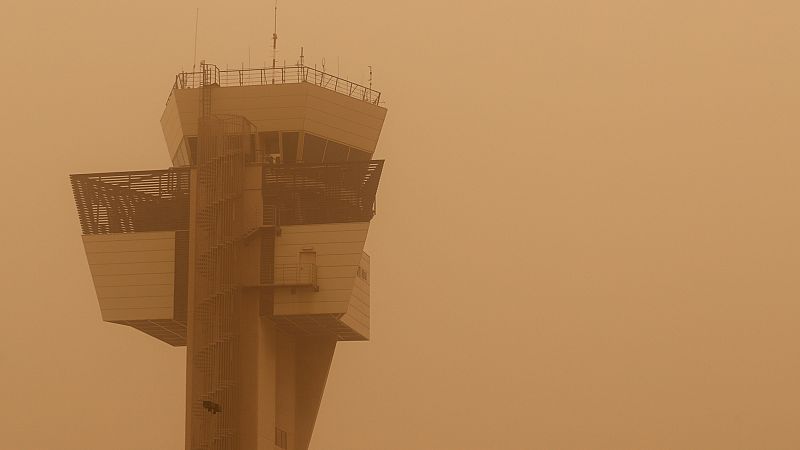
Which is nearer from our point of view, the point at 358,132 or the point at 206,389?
the point at 206,389

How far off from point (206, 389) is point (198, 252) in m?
6.25

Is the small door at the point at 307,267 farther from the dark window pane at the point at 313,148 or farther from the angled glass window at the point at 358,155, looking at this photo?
the angled glass window at the point at 358,155

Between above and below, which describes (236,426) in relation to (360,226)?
below

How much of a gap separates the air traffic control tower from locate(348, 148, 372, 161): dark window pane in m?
1.01

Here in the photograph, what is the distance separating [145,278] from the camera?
70688 millimetres

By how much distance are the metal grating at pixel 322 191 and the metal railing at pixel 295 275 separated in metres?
2.17

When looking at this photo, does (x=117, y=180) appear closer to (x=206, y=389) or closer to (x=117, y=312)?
(x=117, y=312)

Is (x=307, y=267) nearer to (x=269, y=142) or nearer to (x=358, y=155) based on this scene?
(x=269, y=142)

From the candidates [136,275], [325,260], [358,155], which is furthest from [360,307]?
[136,275]

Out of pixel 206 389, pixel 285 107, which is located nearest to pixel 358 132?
pixel 285 107

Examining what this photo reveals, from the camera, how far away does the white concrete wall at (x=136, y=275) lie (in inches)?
2776

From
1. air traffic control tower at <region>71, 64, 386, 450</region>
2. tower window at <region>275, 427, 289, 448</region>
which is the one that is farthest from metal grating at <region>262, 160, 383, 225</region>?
tower window at <region>275, 427, 289, 448</region>

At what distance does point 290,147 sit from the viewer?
72.8 m

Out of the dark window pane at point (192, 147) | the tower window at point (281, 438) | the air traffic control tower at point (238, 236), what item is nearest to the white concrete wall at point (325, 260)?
the air traffic control tower at point (238, 236)
